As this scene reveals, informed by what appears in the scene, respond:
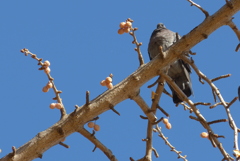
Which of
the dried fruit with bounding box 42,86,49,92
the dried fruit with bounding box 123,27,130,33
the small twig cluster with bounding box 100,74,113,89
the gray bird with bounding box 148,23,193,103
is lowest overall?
the small twig cluster with bounding box 100,74,113,89

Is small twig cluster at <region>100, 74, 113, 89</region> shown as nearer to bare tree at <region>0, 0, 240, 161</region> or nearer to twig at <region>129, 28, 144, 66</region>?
bare tree at <region>0, 0, 240, 161</region>

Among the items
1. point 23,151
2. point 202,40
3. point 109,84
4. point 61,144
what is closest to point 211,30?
point 202,40

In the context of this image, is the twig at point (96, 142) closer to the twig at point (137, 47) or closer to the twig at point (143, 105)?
the twig at point (143, 105)

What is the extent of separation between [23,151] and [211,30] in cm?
136

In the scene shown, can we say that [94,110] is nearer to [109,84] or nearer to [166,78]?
[109,84]

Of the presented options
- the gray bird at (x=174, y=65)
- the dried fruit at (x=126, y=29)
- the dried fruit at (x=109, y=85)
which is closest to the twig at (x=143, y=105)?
the dried fruit at (x=109, y=85)

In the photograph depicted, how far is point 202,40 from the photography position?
2857mm

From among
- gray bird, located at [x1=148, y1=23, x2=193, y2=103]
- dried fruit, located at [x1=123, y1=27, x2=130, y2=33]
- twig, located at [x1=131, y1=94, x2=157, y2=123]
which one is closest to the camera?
twig, located at [x1=131, y1=94, x2=157, y2=123]

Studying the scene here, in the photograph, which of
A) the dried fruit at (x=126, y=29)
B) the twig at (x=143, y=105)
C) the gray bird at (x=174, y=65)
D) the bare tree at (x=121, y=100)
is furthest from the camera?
the gray bird at (x=174, y=65)

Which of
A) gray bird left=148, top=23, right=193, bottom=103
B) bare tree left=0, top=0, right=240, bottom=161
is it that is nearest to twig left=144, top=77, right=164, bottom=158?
bare tree left=0, top=0, right=240, bottom=161

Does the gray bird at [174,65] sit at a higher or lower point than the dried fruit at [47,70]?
higher

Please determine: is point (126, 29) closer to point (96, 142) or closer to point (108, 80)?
point (108, 80)

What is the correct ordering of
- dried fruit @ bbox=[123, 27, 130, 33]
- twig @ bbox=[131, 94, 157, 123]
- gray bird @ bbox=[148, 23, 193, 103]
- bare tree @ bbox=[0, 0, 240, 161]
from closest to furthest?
bare tree @ bbox=[0, 0, 240, 161], twig @ bbox=[131, 94, 157, 123], dried fruit @ bbox=[123, 27, 130, 33], gray bird @ bbox=[148, 23, 193, 103]

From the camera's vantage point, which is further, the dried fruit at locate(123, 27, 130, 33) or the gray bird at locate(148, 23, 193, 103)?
the gray bird at locate(148, 23, 193, 103)
